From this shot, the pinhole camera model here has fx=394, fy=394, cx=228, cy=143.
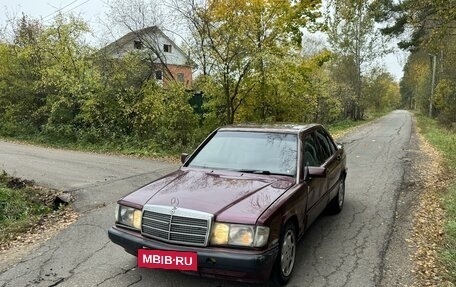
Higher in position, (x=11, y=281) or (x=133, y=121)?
(x=133, y=121)

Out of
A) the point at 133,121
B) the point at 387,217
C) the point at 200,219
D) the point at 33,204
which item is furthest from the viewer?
the point at 133,121

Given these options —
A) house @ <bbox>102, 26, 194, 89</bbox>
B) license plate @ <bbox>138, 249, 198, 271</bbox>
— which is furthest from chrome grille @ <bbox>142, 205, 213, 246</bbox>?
house @ <bbox>102, 26, 194, 89</bbox>

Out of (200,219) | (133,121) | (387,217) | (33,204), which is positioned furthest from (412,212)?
(133,121)

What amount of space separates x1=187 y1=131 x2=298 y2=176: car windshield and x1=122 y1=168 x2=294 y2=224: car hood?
0.58ft

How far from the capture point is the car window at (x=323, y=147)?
18.6 feet

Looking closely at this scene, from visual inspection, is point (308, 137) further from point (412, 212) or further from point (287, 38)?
point (287, 38)

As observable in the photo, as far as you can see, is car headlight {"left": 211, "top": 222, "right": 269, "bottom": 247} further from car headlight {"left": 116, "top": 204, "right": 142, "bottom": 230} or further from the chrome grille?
car headlight {"left": 116, "top": 204, "right": 142, "bottom": 230}

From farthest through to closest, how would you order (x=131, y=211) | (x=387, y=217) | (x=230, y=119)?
(x=230, y=119) < (x=387, y=217) < (x=131, y=211)

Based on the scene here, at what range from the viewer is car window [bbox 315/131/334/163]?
5680 millimetres

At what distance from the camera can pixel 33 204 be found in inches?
280

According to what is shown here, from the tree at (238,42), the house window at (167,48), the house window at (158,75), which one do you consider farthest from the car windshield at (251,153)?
the house window at (167,48)

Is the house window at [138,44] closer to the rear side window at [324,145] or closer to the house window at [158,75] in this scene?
the house window at [158,75]

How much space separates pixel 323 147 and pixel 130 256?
3156mm

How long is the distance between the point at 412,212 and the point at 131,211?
4.87 metres
